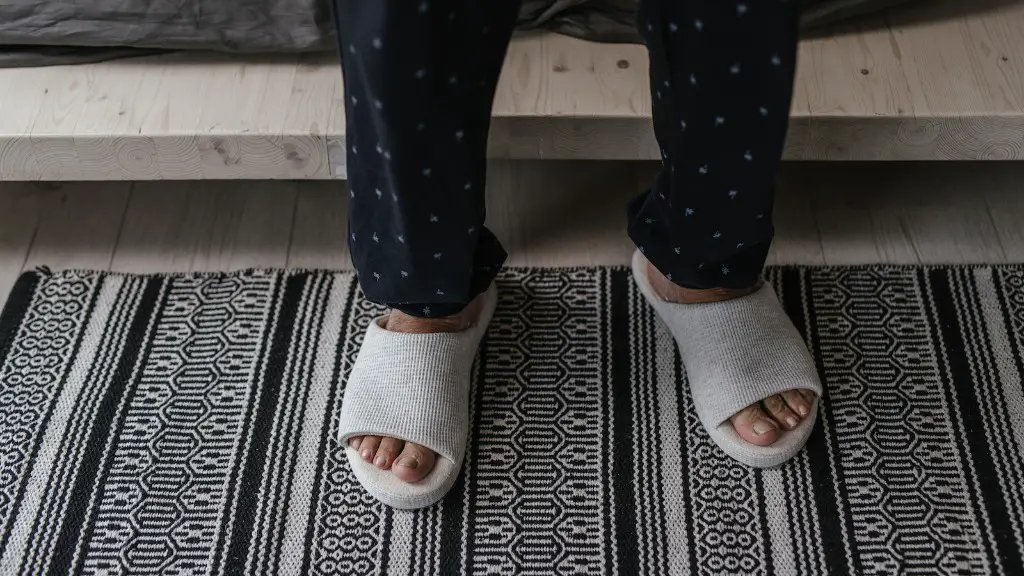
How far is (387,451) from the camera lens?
2.89 ft

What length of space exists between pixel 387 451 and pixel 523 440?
142mm

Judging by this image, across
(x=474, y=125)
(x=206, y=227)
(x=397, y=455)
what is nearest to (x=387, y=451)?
(x=397, y=455)

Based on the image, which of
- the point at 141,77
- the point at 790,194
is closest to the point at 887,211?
the point at 790,194

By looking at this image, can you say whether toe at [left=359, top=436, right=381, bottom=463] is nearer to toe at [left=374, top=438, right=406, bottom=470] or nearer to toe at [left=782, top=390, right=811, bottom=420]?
toe at [left=374, top=438, right=406, bottom=470]

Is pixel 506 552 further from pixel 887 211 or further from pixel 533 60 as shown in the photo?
pixel 887 211

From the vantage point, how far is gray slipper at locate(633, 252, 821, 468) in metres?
0.90

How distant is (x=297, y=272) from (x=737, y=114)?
58 centimetres

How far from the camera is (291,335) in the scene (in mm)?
1040

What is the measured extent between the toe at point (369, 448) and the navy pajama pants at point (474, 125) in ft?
0.45

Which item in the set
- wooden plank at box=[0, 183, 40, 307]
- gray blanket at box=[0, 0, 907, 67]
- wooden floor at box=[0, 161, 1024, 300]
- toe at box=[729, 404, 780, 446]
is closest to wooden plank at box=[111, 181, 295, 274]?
wooden floor at box=[0, 161, 1024, 300]

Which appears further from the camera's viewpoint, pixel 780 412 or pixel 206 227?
pixel 206 227

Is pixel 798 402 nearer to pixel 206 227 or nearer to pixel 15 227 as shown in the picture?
pixel 206 227

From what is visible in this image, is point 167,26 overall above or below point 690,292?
above

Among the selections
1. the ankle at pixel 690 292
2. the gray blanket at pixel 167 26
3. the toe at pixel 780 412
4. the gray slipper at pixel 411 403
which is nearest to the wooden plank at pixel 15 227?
the gray blanket at pixel 167 26
